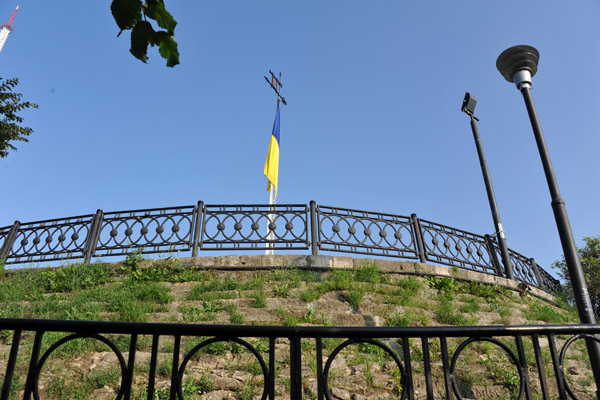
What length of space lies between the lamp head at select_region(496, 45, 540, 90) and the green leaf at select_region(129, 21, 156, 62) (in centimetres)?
546

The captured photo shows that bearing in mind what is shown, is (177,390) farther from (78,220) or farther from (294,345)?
(78,220)

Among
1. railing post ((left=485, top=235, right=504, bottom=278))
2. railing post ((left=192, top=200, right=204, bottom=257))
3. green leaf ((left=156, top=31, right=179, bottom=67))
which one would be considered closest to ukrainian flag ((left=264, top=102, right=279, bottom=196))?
railing post ((left=192, top=200, right=204, bottom=257))

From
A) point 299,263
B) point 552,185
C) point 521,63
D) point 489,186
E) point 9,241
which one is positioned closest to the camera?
point 552,185

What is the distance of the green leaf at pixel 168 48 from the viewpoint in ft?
7.02

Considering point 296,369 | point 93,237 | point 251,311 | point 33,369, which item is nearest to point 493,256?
point 251,311

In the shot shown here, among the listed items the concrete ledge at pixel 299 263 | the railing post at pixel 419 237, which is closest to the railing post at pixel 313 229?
the concrete ledge at pixel 299 263

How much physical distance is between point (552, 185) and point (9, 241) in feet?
35.9

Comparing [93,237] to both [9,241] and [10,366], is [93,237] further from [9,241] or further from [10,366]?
[10,366]

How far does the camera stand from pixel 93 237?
8430 millimetres

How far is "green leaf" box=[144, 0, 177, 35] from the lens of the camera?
6.91 ft

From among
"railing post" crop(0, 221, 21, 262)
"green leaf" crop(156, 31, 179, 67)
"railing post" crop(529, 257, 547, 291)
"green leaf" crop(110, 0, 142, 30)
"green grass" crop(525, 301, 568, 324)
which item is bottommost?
"green grass" crop(525, 301, 568, 324)

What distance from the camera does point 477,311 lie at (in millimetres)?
6797

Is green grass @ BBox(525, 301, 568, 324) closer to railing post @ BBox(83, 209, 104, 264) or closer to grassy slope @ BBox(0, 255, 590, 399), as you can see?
grassy slope @ BBox(0, 255, 590, 399)

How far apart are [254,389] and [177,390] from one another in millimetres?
2812
